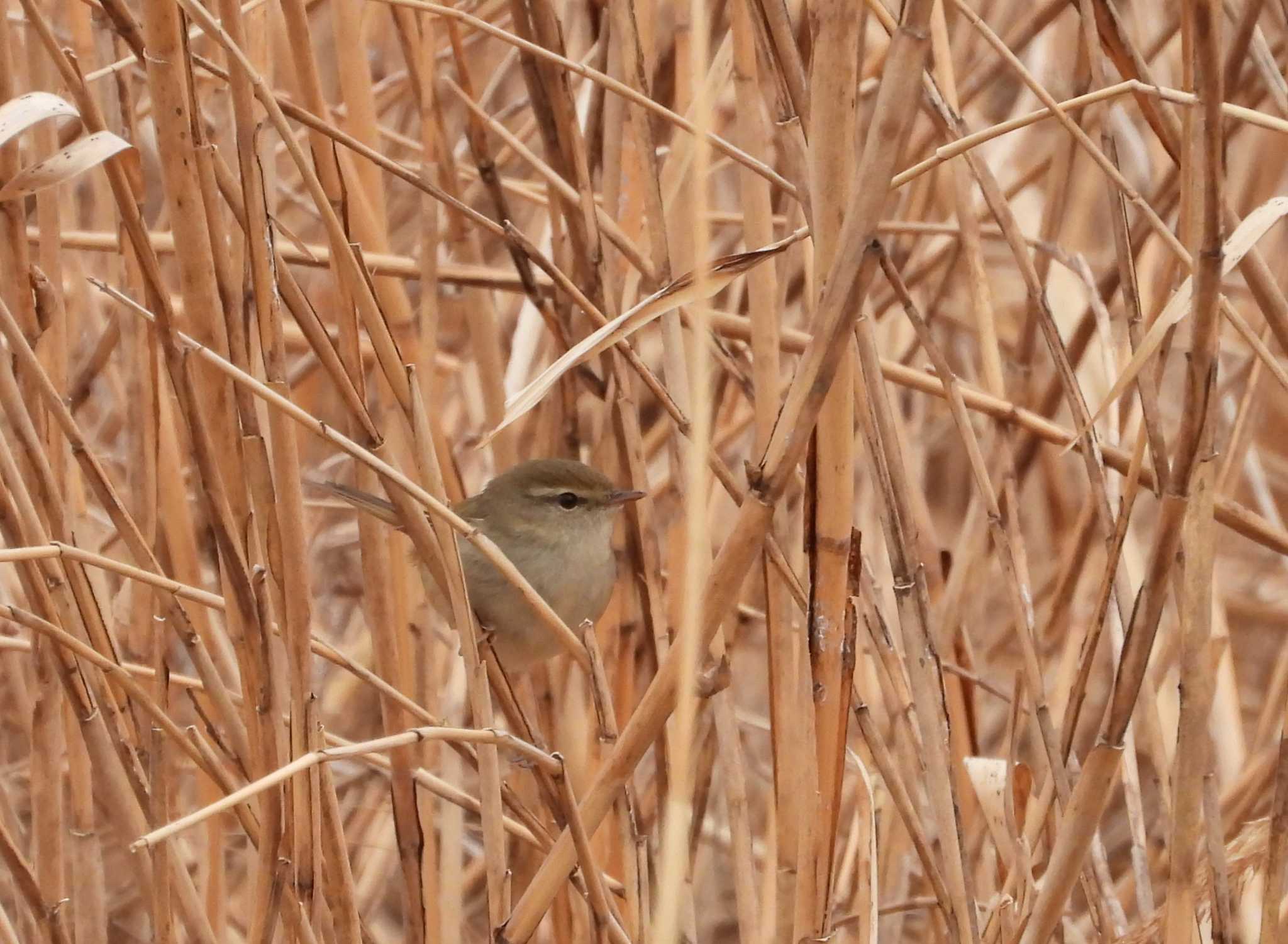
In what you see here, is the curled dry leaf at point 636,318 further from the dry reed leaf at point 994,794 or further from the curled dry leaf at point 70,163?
the dry reed leaf at point 994,794

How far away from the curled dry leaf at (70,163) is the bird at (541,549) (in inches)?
33.2

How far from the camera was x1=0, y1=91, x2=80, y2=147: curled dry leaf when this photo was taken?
3.21 feet

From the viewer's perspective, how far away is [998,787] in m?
1.32

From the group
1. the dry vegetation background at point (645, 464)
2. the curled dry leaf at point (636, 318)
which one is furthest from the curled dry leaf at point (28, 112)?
the curled dry leaf at point (636, 318)

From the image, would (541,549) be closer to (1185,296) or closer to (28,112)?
(28,112)

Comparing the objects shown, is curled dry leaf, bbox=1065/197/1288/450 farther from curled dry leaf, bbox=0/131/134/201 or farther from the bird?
the bird

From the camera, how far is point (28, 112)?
996 millimetres

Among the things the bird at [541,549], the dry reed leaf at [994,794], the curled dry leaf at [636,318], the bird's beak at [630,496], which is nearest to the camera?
the curled dry leaf at [636,318]

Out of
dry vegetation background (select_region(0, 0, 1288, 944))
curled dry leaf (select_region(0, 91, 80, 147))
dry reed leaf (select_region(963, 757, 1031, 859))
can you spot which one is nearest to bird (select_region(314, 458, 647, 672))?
dry vegetation background (select_region(0, 0, 1288, 944))

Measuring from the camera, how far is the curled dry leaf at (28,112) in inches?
38.5

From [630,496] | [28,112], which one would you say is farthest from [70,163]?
[630,496]

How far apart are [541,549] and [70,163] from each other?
45.9 inches

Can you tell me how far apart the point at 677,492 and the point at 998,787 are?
0.45 meters

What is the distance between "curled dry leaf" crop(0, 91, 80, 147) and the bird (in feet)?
2.76
